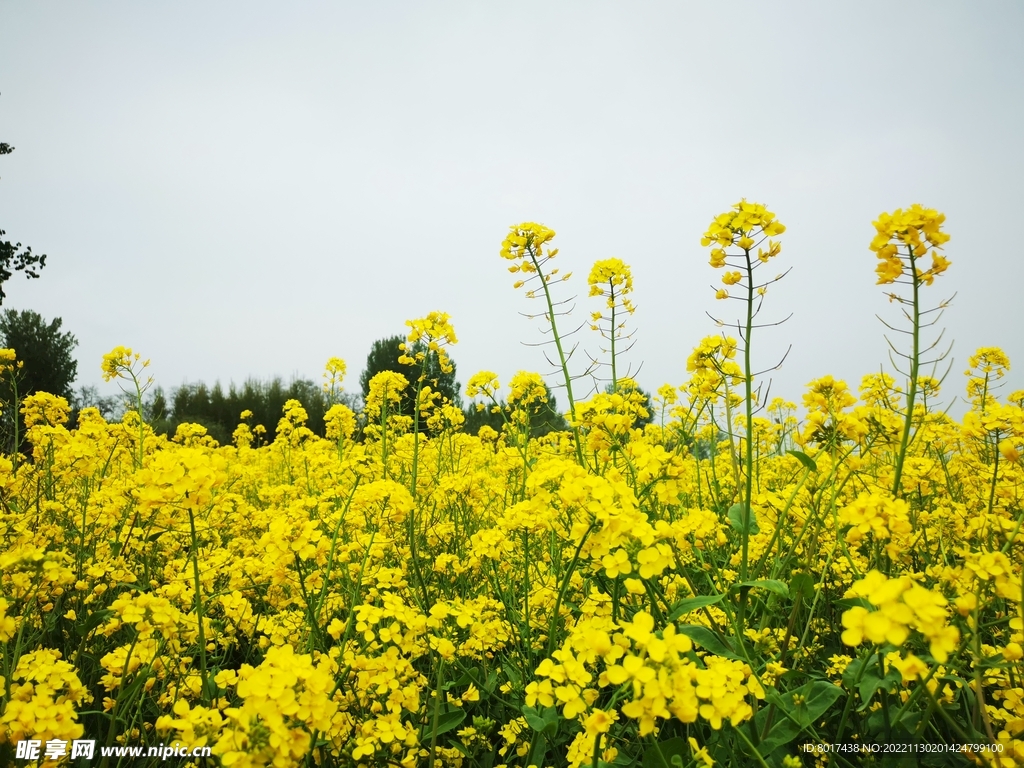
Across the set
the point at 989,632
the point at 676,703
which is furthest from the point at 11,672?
the point at 989,632

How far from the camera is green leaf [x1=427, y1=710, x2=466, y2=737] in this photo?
1.76 m

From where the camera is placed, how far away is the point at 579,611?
2334mm

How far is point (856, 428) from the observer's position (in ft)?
6.69

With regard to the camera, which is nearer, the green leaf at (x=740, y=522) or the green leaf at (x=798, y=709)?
the green leaf at (x=798, y=709)

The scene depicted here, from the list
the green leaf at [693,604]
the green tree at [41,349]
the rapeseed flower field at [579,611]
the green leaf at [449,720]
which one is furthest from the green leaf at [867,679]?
the green tree at [41,349]

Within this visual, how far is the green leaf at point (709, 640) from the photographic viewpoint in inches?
61.1

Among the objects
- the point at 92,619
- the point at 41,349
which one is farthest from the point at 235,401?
the point at 92,619

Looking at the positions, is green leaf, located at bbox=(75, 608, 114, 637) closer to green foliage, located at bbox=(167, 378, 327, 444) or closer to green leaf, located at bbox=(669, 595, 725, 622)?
green leaf, located at bbox=(669, 595, 725, 622)

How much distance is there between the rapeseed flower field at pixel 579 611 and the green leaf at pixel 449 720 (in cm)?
1

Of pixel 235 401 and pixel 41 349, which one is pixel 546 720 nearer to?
pixel 41 349

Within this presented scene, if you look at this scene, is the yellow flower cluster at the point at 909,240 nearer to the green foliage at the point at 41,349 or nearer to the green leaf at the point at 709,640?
the green leaf at the point at 709,640

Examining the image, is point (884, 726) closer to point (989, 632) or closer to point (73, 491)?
point (989, 632)

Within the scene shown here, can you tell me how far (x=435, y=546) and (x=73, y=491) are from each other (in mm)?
2926

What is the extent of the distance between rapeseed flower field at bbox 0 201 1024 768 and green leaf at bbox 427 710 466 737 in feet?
0.05
